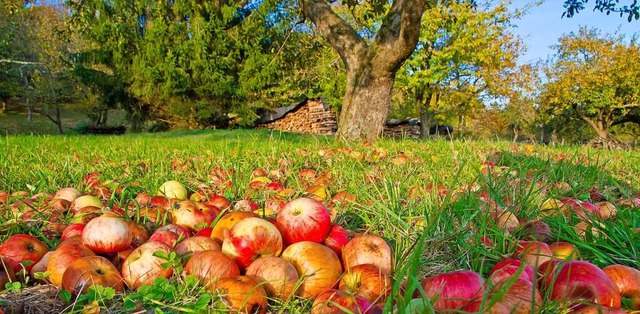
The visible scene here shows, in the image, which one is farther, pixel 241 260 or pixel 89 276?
pixel 241 260

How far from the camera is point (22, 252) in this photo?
1290 millimetres

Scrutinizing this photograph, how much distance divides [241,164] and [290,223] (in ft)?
6.55

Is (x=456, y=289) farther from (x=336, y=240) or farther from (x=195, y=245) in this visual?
(x=195, y=245)

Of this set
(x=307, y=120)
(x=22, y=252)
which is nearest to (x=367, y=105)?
(x=22, y=252)

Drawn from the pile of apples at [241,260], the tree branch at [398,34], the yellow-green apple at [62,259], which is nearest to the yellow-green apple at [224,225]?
the pile of apples at [241,260]

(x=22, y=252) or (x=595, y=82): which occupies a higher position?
(x=595, y=82)

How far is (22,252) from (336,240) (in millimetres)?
988

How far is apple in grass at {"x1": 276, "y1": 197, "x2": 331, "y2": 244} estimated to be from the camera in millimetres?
1301

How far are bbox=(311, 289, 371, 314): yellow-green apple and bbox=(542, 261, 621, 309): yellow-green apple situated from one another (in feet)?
1.34

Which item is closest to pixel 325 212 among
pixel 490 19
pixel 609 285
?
pixel 609 285

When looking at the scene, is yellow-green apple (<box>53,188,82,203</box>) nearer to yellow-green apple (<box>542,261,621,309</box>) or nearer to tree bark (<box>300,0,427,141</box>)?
yellow-green apple (<box>542,261,621,309</box>)

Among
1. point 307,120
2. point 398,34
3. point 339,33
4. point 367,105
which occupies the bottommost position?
point 307,120

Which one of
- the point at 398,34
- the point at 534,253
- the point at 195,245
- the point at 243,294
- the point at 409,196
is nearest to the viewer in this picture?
the point at 243,294

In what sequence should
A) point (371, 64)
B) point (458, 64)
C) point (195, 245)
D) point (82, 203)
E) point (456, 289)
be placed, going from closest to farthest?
1. point (456, 289)
2. point (195, 245)
3. point (82, 203)
4. point (371, 64)
5. point (458, 64)
